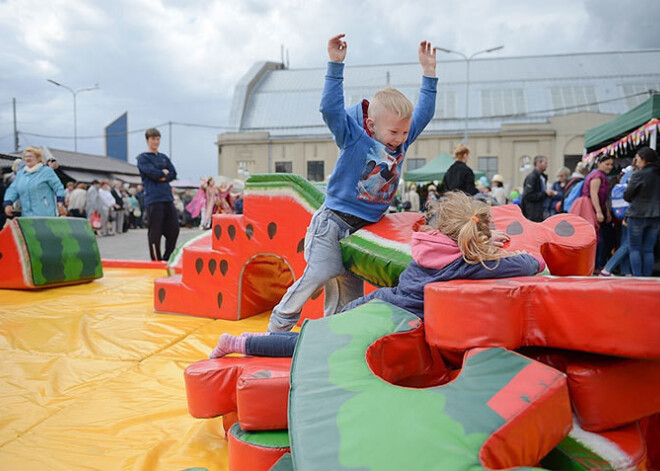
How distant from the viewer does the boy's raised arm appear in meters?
2.40

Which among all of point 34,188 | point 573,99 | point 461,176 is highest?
point 573,99

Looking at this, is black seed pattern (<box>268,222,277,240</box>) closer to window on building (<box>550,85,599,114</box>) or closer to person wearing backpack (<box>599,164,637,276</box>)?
person wearing backpack (<box>599,164,637,276</box>)

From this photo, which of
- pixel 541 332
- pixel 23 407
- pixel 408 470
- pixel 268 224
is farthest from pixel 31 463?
pixel 268 224

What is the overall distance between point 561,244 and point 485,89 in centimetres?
2792

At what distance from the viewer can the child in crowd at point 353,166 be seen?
6.92 feet

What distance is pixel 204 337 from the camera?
332 cm

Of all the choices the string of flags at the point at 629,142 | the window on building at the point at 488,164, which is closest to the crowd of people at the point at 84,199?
the string of flags at the point at 629,142

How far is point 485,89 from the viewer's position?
27.8m

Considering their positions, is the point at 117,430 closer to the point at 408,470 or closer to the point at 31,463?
the point at 31,463

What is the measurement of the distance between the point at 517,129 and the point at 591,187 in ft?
65.9

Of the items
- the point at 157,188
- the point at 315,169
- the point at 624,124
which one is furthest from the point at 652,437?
the point at 315,169

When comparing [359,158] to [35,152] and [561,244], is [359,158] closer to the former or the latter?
[561,244]

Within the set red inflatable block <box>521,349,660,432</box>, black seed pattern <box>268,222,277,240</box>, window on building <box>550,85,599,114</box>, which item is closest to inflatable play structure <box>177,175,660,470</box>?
red inflatable block <box>521,349,660,432</box>

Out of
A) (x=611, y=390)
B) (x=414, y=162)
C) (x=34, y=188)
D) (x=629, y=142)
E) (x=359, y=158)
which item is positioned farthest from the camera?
(x=414, y=162)
